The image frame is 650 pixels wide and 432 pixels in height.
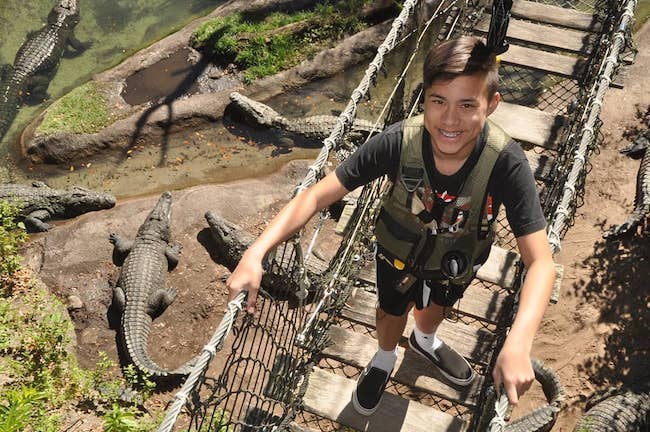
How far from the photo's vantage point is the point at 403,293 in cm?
283

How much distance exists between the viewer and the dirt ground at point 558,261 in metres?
5.88

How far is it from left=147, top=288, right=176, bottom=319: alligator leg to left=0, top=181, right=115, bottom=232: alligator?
6.40 feet

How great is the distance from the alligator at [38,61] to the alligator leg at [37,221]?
7.14 ft

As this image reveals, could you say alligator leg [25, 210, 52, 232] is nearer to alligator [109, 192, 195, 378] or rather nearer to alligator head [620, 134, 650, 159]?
alligator [109, 192, 195, 378]

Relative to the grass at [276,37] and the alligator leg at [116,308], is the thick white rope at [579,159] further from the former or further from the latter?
the grass at [276,37]

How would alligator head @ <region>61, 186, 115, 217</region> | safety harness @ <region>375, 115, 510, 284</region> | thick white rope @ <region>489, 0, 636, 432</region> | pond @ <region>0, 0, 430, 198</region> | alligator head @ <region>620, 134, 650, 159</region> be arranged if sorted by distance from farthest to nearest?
pond @ <region>0, 0, 430, 198</region> < alligator head @ <region>61, 186, 115, 217</region> < alligator head @ <region>620, 134, 650, 159</region> < safety harness @ <region>375, 115, 510, 284</region> < thick white rope @ <region>489, 0, 636, 432</region>

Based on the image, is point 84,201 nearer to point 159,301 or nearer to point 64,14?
point 159,301

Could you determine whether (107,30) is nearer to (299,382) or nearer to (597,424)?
(299,382)

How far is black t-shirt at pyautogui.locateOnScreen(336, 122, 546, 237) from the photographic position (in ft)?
7.11

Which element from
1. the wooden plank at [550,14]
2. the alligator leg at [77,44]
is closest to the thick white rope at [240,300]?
the wooden plank at [550,14]

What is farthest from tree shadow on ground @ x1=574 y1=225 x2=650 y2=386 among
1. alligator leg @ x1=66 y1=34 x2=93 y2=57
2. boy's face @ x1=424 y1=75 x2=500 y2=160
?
alligator leg @ x1=66 y1=34 x2=93 y2=57

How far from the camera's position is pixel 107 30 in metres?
10.8

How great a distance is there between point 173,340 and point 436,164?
5002 mm

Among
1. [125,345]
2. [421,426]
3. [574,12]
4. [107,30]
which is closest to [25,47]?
[107,30]
